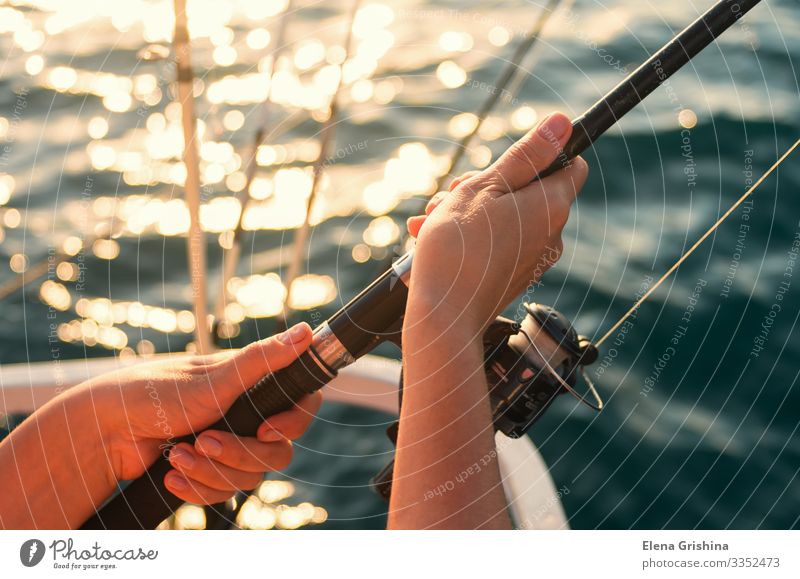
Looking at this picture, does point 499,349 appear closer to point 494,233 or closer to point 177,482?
point 494,233

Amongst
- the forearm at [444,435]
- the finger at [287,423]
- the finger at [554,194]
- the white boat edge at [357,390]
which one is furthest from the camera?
the white boat edge at [357,390]

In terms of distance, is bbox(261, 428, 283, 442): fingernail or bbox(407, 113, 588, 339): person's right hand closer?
bbox(407, 113, 588, 339): person's right hand

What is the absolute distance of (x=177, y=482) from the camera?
1.00 meters

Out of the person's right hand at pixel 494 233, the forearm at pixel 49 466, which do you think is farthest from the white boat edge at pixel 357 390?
the person's right hand at pixel 494 233

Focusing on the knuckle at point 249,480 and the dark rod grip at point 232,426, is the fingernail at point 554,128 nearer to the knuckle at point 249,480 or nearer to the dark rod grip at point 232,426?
the dark rod grip at point 232,426

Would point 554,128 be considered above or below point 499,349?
above

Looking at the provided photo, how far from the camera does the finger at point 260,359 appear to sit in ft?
3.12

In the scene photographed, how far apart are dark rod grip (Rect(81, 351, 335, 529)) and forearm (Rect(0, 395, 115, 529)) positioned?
0.17 feet

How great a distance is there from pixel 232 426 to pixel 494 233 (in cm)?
37

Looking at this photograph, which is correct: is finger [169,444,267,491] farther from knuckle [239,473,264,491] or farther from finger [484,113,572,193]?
finger [484,113,572,193]

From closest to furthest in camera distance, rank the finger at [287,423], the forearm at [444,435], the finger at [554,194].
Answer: the forearm at [444,435] → the finger at [554,194] → the finger at [287,423]

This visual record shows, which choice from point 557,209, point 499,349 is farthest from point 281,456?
point 557,209

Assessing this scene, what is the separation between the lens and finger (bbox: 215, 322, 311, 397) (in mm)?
952

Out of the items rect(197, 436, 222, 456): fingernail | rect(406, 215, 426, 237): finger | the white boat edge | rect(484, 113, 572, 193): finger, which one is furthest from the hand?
the white boat edge
